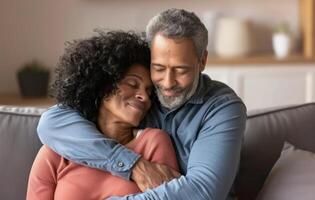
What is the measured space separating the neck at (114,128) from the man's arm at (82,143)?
0.05m

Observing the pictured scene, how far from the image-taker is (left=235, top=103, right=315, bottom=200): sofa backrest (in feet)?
5.73

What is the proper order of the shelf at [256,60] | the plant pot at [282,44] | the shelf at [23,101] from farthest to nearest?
the plant pot at [282,44], the shelf at [256,60], the shelf at [23,101]

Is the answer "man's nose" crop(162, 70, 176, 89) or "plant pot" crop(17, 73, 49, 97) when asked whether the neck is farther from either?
"plant pot" crop(17, 73, 49, 97)

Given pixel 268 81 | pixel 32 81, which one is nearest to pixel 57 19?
pixel 32 81

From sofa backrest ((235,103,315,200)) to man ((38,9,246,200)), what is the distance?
281mm

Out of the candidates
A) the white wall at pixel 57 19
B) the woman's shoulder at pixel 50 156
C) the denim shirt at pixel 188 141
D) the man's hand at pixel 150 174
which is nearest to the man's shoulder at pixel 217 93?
the denim shirt at pixel 188 141

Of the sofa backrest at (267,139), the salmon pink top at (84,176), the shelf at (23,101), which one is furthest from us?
the shelf at (23,101)

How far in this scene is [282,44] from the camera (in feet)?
12.2

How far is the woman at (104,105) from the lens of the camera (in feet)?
5.03

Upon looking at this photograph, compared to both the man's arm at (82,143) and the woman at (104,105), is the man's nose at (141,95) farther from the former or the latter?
the man's arm at (82,143)

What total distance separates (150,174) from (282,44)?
2.45 metres

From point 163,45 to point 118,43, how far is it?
0.63ft

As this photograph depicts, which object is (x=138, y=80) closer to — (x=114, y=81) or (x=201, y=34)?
(x=114, y=81)

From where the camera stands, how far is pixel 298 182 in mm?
1562
